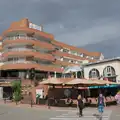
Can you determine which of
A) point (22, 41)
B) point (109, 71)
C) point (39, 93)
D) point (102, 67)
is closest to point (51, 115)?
point (39, 93)

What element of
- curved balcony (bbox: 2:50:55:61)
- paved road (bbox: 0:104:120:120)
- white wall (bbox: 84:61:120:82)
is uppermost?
curved balcony (bbox: 2:50:55:61)

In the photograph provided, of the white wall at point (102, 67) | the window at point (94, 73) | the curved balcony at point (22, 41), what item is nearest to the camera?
the white wall at point (102, 67)

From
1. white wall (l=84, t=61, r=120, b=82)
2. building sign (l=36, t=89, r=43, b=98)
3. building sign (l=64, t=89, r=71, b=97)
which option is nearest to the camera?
building sign (l=36, t=89, r=43, b=98)

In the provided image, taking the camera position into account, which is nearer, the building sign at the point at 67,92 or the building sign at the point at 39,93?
the building sign at the point at 39,93

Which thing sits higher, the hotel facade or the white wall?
the hotel facade

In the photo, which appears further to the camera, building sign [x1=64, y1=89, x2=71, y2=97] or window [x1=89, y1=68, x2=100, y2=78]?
window [x1=89, y1=68, x2=100, y2=78]

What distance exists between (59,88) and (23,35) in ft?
82.9

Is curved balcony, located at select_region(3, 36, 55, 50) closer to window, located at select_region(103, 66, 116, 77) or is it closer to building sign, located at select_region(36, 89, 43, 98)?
window, located at select_region(103, 66, 116, 77)

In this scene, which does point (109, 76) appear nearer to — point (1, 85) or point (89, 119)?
point (1, 85)

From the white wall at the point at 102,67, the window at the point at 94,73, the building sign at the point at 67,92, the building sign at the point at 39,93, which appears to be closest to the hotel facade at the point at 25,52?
the white wall at the point at 102,67

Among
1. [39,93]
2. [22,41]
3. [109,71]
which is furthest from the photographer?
[22,41]

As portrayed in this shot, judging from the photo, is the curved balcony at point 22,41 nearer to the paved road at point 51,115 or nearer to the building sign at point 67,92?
the building sign at point 67,92

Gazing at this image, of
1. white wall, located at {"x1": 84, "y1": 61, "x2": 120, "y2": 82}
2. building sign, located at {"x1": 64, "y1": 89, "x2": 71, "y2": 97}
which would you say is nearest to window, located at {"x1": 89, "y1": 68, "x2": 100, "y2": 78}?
white wall, located at {"x1": 84, "y1": 61, "x2": 120, "y2": 82}

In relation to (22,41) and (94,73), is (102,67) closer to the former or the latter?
(94,73)
